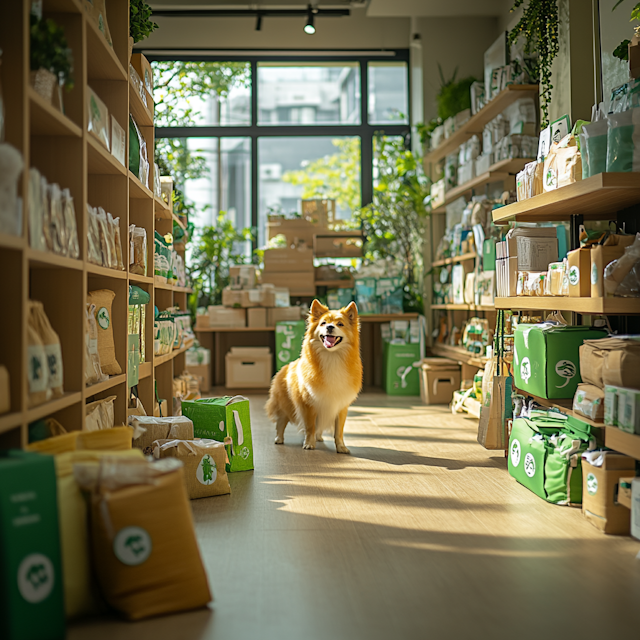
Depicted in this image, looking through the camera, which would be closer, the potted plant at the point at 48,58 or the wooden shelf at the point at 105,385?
the potted plant at the point at 48,58

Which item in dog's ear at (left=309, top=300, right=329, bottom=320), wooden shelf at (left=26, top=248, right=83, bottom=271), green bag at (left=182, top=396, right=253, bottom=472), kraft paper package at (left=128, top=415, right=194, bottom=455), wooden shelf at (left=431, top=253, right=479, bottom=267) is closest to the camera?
wooden shelf at (left=26, top=248, right=83, bottom=271)

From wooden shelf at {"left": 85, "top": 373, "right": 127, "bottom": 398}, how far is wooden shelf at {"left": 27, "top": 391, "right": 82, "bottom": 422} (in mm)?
140

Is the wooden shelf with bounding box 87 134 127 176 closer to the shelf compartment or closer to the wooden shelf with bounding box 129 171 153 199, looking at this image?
the wooden shelf with bounding box 129 171 153 199

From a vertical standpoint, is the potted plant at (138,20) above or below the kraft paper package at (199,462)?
above

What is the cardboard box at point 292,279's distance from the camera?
754cm

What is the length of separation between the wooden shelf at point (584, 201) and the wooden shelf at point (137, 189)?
6.45 feet

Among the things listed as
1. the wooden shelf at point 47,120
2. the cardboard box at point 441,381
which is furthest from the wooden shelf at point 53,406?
the cardboard box at point 441,381

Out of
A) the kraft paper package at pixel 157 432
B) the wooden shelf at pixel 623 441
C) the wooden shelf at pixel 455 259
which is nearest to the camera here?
the wooden shelf at pixel 623 441

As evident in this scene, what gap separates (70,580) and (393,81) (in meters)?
7.55

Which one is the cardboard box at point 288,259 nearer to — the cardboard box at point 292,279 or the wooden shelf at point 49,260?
the cardboard box at point 292,279

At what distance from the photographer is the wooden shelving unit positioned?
1.85 metres

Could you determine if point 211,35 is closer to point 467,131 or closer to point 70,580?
point 467,131

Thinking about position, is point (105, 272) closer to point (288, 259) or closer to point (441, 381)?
point (441, 381)

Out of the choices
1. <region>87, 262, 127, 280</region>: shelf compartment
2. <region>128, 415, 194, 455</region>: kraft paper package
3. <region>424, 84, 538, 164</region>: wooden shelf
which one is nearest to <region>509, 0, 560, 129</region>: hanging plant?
<region>424, 84, 538, 164</region>: wooden shelf
